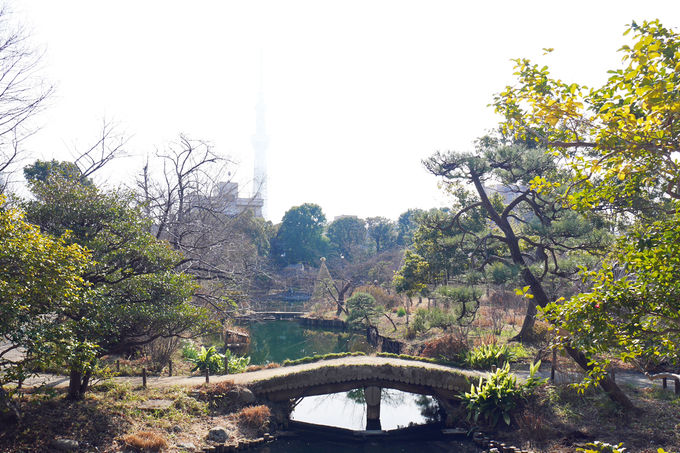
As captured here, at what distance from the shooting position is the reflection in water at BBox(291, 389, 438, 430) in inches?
462

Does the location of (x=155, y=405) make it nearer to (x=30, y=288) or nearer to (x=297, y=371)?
(x=297, y=371)

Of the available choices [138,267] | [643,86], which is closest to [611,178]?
[643,86]

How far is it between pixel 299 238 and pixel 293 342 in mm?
20666

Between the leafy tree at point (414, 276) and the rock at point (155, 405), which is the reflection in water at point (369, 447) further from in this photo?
the leafy tree at point (414, 276)

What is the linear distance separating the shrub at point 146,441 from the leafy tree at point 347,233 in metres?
36.4

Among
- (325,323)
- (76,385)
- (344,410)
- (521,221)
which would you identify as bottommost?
(344,410)

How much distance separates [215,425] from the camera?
29.7 ft

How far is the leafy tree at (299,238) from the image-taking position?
42594mm

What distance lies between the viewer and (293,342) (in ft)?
75.5

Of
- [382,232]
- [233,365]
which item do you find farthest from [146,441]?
[382,232]

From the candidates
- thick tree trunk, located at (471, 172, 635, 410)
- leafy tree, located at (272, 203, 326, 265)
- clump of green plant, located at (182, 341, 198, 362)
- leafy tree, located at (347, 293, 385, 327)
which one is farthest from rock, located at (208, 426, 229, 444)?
leafy tree, located at (272, 203, 326, 265)

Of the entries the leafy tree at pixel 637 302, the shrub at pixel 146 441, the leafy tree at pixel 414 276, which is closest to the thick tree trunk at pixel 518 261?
the leafy tree at pixel 414 276

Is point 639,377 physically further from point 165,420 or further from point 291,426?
point 165,420

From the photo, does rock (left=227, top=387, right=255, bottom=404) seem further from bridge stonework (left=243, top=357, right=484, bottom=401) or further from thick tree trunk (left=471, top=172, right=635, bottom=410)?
thick tree trunk (left=471, top=172, right=635, bottom=410)
